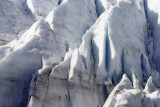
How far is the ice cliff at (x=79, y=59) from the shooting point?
8938 millimetres

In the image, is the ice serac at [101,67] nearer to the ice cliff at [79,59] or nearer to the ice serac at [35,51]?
the ice cliff at [79,59]

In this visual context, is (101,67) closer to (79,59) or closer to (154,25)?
(79,59)

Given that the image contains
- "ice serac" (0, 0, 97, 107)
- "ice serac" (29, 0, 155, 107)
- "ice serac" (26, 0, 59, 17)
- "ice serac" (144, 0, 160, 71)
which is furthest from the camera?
"ice serac" (26, 0, 59, 17)

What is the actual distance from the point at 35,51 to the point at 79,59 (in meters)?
1.57

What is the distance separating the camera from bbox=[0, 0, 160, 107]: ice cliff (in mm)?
8938

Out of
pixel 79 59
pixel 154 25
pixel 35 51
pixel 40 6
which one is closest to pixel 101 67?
pixel 79 59

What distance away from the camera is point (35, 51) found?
33.0 ft

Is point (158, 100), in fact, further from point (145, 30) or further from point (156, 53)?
point (145, 30)

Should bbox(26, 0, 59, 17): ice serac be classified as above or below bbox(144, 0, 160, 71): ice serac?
above

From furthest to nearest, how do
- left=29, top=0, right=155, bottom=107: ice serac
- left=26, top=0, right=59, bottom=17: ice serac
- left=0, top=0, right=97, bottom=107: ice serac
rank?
left=26, top=0, right=59, bottom=17: ice serac < left=0, top=0, right=97, bottom=107: ice serac < left=29, top=0, right=155, bottom=107: ice serac

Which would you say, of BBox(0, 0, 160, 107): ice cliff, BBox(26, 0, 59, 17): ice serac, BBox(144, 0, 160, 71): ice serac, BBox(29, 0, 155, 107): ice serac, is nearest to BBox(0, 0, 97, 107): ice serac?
BBox(0, 0, 160, 107): ice cliff

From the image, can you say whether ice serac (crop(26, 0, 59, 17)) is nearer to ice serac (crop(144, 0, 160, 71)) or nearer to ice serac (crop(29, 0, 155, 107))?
ice serac (crop(29, 0, 155, 107))

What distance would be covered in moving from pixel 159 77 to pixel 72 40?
3864mm

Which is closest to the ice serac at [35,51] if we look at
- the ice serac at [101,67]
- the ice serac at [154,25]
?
the ice serac at [101,67]
